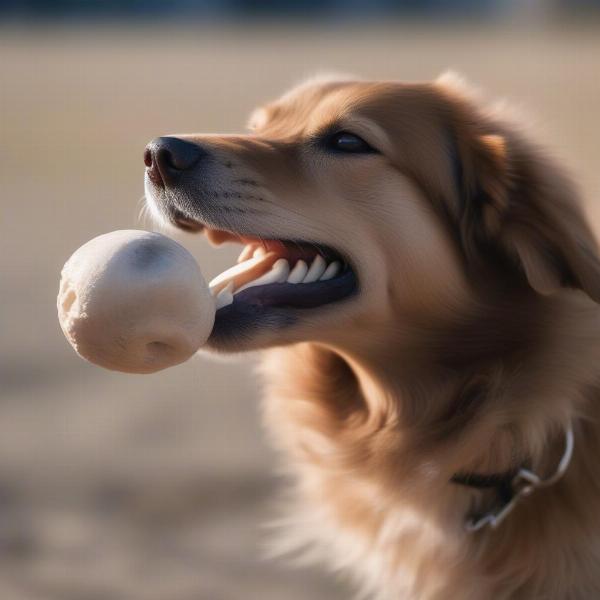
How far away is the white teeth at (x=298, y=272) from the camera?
3.05m

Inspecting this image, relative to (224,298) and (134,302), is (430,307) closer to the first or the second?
(224,298)

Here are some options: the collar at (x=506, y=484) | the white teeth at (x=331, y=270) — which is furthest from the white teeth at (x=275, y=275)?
the collar at (x=506, y=484)

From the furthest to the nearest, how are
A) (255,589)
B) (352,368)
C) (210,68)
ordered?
(210,68) < (255,589) < (352,368)

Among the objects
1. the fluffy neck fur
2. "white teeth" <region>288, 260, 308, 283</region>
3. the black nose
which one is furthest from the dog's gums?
the black nose

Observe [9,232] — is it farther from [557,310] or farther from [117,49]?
[117,49]

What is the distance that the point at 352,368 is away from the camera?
3379 mm

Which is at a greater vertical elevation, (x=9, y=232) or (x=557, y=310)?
(x=9, y=232)

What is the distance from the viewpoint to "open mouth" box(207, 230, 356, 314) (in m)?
3.00

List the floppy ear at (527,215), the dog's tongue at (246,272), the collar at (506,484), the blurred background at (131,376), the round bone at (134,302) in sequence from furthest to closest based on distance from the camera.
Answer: the blurred background at (131,376) → the dog's tongue at (246,272) → the collar at (506,484) → the floppy ear at (527,215) → the round bone at (134,302)

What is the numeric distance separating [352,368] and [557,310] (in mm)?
665

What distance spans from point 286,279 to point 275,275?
0.11 feet

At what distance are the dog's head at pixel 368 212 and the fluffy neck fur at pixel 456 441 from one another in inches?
5.2

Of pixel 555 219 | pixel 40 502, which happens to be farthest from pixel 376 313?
pixel 40 502

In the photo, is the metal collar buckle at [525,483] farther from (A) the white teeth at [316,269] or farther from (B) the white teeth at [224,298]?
(B) the white teeth at [224,298]
